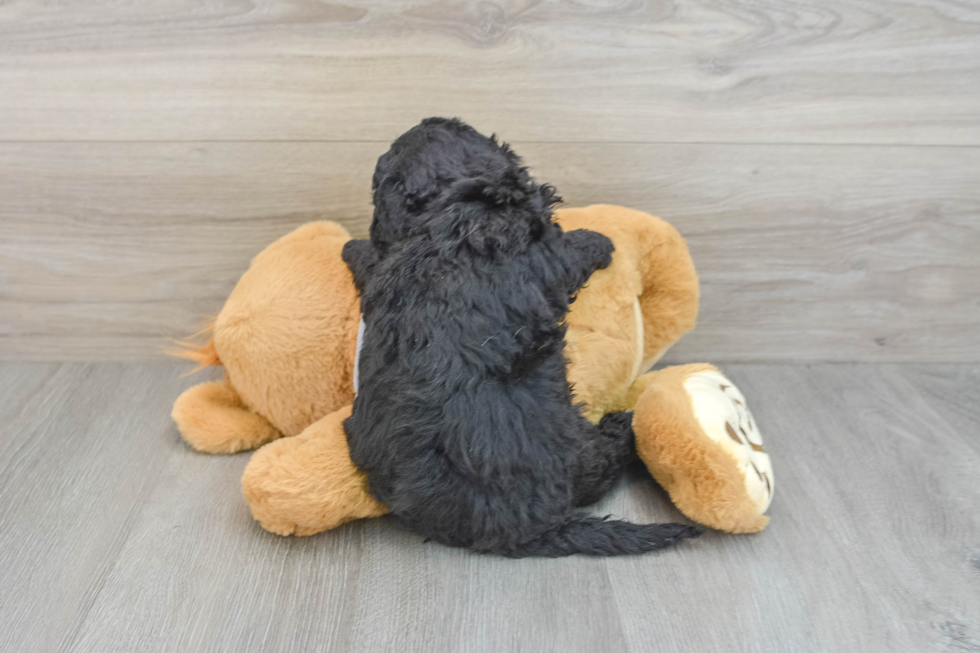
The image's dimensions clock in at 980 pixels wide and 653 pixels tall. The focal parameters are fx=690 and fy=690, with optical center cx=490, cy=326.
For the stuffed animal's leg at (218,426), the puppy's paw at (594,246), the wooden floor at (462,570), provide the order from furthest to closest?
the stuffed animal's leg at (218,426), the puppy's paw at (594,246), the wooden floor at (462,570)

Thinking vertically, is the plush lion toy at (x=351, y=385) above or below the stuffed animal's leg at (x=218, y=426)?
above

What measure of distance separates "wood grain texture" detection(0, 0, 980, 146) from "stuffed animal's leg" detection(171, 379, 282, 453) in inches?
14.0

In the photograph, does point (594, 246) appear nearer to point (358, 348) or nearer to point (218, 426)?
point (358, 348)

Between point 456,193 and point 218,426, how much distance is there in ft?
1.43

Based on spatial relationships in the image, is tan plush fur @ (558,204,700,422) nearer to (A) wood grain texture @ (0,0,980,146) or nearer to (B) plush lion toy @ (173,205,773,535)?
(B) plush lion toy @ (173,205,773,535)

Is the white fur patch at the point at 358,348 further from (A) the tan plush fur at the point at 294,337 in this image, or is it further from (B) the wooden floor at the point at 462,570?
(B) the wooden floor at the point at 462,570

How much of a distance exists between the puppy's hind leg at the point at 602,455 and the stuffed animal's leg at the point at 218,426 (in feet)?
1.28

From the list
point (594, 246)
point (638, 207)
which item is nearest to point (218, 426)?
point (594, 246)

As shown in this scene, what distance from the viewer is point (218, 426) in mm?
843

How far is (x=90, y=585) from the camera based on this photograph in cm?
67

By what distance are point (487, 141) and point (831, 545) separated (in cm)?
55

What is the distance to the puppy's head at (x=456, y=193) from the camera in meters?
0.63

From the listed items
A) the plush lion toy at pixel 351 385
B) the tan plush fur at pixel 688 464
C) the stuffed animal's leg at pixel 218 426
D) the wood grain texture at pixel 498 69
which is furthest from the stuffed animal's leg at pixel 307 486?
the wood grain texture at pixel 498 69

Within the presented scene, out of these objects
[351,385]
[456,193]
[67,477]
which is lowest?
[67,477]
